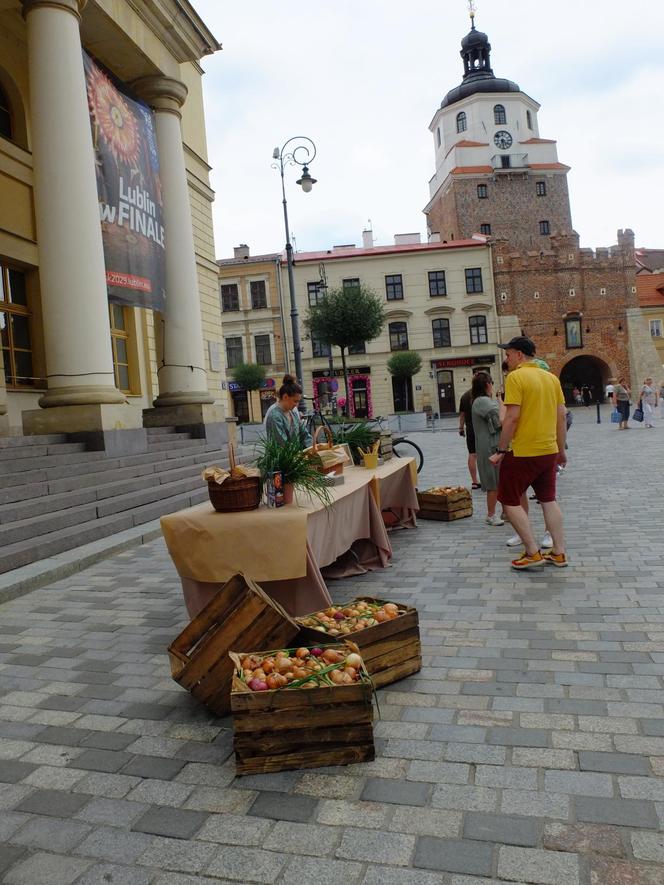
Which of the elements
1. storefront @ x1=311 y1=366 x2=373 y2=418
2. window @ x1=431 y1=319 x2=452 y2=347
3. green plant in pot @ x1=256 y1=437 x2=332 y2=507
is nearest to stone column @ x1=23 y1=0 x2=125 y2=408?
green plant in pot @ x1=256 y1=437 x2=332 y2=507

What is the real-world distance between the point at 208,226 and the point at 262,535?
18471 millimetres

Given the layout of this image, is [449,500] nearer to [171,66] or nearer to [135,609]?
[135,609]

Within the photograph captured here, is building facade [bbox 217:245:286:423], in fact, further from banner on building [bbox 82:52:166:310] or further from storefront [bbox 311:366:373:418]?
banner on building [bbox 82:52:166:310]

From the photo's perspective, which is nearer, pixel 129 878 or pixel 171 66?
pixel 129 878

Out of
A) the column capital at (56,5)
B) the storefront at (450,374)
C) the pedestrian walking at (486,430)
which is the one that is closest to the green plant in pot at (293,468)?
the pedestrian walking at (486,430)

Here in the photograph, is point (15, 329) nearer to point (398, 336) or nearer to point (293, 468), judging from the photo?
point (293, 468)

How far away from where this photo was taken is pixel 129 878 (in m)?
2.26

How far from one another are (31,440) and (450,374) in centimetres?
4094

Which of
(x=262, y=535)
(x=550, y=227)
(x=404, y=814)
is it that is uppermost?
(x=550, y=227)

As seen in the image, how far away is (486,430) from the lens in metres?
8.67

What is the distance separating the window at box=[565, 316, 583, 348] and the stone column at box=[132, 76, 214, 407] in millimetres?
39799

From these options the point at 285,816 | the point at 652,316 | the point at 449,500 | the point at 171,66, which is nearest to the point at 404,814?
the point at 285,816

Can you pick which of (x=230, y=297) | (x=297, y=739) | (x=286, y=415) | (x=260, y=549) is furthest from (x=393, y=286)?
(x=297, y=739)

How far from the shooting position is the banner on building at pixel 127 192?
11.9 metres
